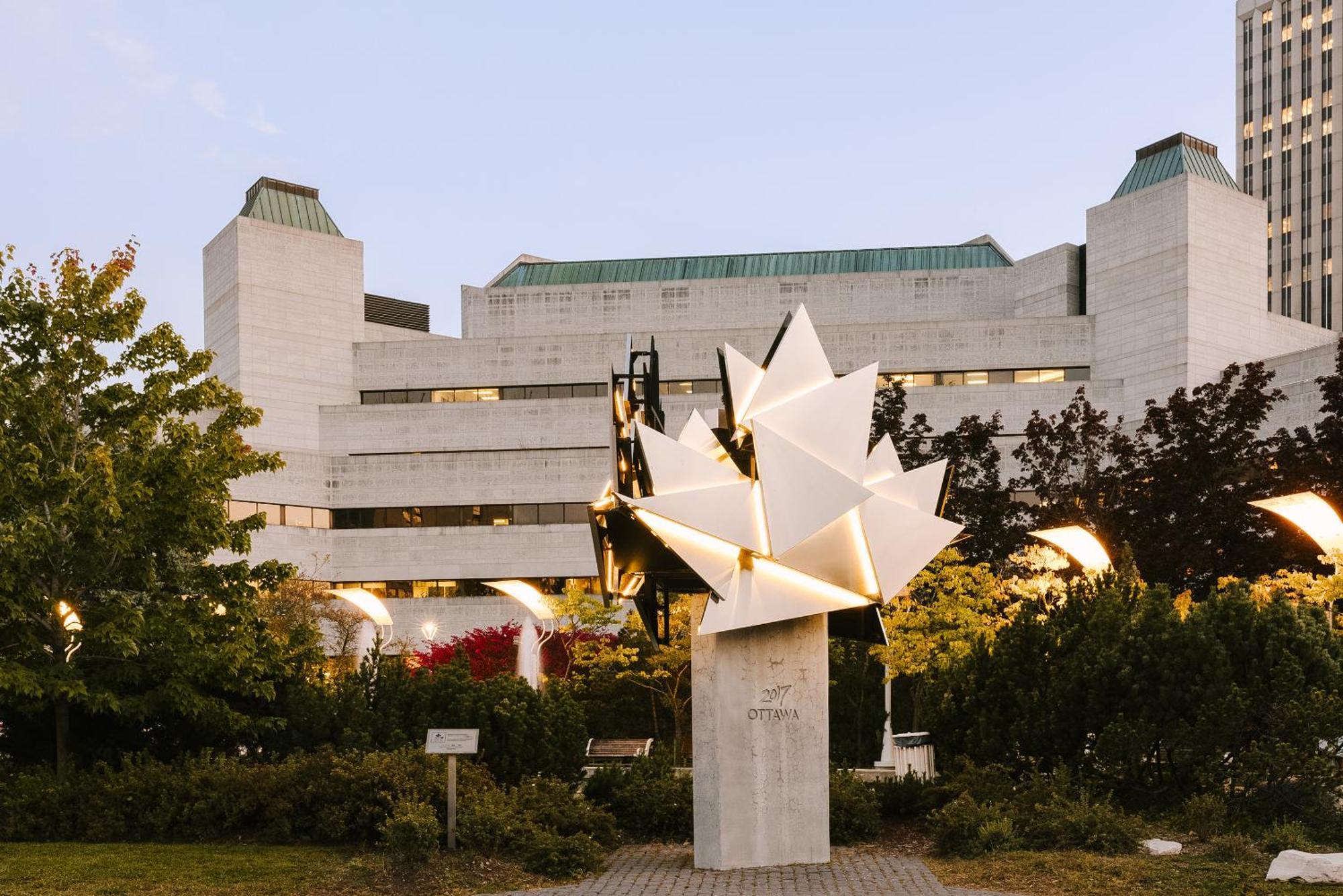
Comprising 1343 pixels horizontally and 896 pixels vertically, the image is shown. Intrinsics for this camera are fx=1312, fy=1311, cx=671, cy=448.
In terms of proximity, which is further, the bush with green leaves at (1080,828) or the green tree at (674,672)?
the green tree at (674,672)

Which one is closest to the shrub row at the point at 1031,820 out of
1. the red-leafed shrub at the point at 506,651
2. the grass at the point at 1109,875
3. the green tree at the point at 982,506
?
the grass at the point at 1109,875

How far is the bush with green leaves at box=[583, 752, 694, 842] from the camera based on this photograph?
14922mm

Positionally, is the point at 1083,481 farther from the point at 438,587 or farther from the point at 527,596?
the point at 438,587

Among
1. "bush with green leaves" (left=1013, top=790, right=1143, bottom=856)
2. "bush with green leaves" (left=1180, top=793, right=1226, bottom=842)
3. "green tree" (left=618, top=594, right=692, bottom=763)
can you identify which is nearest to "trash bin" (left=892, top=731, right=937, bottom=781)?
"bush with green leaves" (left=1013, top=790, right=1143, bottom=856)

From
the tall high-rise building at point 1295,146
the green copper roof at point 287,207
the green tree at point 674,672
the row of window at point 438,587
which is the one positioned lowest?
the row of window at point 438,587

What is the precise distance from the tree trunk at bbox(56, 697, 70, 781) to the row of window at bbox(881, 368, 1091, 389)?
3855 cm

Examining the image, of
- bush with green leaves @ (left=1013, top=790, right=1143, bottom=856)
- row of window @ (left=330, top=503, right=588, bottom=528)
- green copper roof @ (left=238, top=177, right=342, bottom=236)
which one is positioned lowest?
bush with green leaves @ (left=1013, top=790, right=1143, bottom=856)

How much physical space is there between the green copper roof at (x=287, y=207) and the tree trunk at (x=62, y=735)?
42.3m

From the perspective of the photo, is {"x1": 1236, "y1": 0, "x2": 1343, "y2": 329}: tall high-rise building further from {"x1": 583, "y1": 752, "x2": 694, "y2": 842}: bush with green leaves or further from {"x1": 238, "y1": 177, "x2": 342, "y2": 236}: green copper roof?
{"x1": 583, "y1": 752, "x2": 694, "y2": 842}: bush with green leaves

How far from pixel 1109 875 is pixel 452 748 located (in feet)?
20.8

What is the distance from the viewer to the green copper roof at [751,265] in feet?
192

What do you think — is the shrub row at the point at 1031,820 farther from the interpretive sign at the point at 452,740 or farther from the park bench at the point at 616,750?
the park bench at the point at 616,750

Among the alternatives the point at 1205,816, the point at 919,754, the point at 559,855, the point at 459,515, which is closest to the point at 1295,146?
the point at 459,515

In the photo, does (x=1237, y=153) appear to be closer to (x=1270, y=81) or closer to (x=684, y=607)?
(x=1270, y=81)
